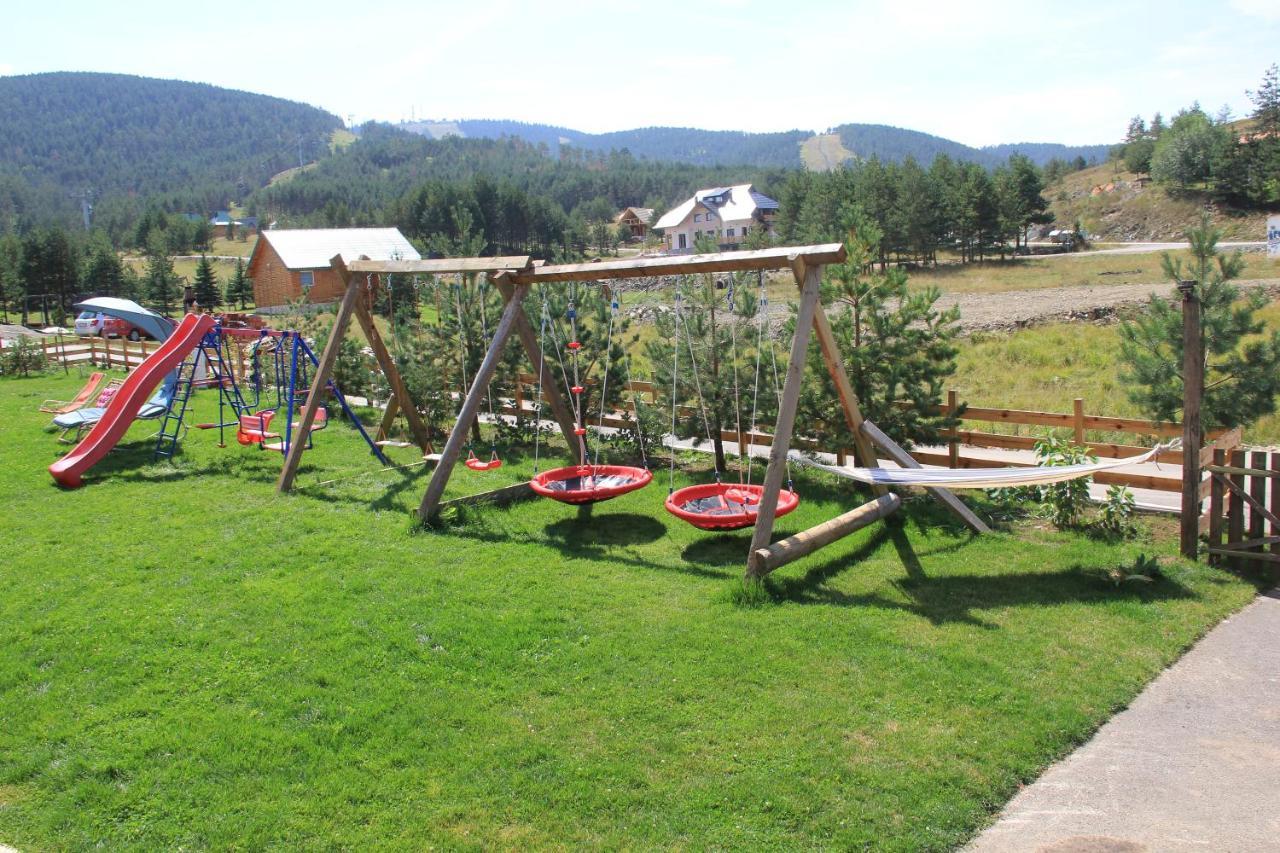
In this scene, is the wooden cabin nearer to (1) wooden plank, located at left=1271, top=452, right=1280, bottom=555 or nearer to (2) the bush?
(2) the bush

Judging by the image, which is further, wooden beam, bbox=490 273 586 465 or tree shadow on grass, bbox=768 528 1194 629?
wooden beam, bbox=490 273 586 465

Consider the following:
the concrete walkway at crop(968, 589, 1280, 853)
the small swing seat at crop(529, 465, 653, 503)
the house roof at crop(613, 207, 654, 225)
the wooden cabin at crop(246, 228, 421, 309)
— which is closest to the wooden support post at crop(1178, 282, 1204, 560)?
the concrete walkway at crop(968, 589, 1280, 853)

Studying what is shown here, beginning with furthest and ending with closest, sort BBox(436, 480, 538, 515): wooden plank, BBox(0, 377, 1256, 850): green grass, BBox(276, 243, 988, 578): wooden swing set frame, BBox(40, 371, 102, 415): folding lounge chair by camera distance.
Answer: BBox(40, 371, 102, 415): folding lounge chair < BBox(436, 480, 538, 515): wooden plank < BBox(276, 243, 988, 578): wooden swing set frame < BBox(0, 377, 1256, 850): green grass

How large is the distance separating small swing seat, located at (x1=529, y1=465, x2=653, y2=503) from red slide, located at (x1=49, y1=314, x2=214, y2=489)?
6.43 m

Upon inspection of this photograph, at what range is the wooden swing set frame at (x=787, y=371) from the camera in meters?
7.75

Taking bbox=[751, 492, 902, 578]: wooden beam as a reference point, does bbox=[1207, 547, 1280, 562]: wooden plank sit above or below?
below

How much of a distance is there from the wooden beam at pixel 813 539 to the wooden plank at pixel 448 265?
14.8 feet

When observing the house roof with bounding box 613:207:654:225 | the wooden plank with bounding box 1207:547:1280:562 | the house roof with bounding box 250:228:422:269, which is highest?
the house roof with bounding box 613:207:654:225

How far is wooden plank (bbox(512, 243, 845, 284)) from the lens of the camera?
796cm

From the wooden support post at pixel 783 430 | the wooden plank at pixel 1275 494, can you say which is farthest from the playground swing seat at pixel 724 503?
the wooden plank at pixel 1275 494

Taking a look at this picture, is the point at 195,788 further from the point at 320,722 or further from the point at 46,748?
the point at 46,748

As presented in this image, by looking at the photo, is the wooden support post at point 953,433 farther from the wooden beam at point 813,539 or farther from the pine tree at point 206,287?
the pine tree at point 206,287

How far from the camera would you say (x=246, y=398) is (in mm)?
18438

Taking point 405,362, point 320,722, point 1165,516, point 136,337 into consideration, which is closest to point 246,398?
point 405,362
